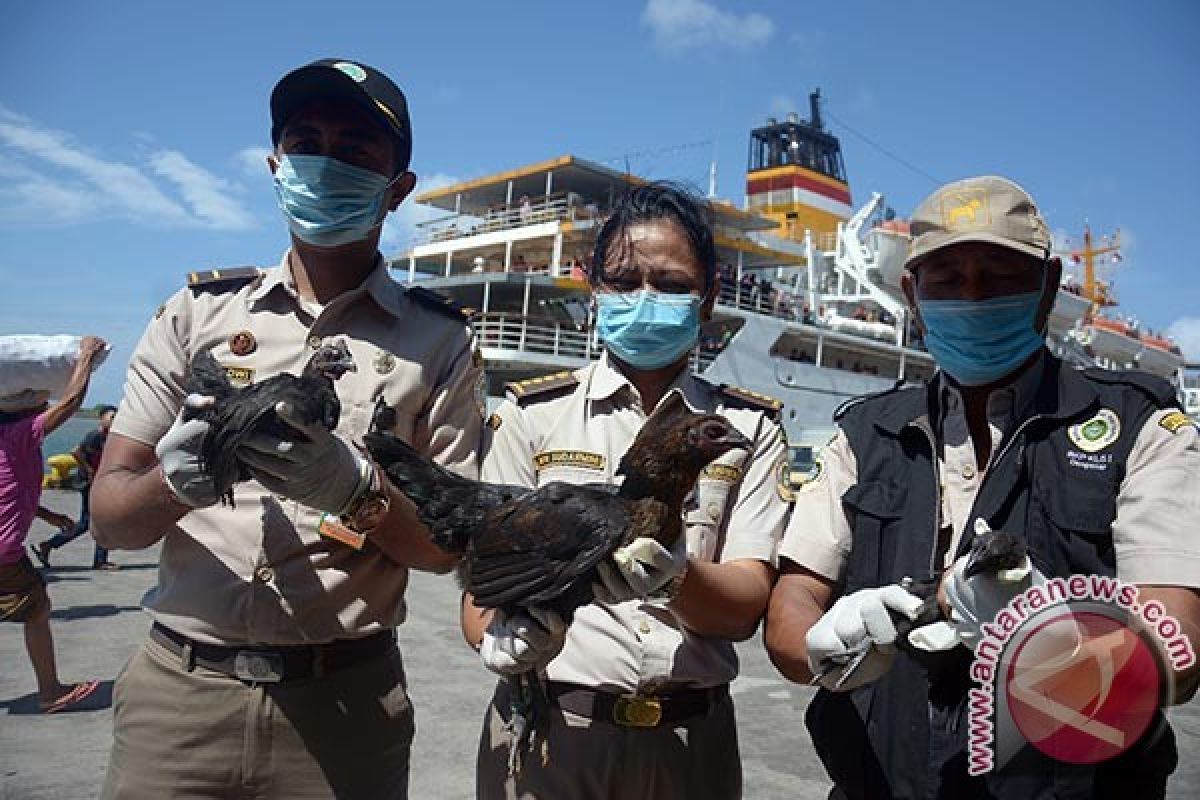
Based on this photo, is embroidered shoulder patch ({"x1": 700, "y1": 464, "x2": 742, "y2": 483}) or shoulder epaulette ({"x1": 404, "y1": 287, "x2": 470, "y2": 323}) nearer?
embroidered shoulder patch ({"x1": 700, "y1": 464, "x2": 742, "y2": 483})

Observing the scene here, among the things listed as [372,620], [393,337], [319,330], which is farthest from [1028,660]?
[319,330]

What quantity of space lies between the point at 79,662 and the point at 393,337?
6352 millimetres

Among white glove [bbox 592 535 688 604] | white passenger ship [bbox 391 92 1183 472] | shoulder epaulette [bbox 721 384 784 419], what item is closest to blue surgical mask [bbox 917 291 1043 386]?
shoulder epaulette [bbox 721 384 784 419]

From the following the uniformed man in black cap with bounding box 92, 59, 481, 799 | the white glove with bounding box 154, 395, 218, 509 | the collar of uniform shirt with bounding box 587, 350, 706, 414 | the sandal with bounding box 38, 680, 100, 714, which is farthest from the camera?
the sandal with bounding box 38, 680, 100, 714

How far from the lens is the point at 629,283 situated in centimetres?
288

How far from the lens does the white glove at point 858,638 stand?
1930 mm

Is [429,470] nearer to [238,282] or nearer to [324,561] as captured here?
[324,561]

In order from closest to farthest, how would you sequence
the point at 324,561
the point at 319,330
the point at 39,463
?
the point at 324,561 → the point at 319,330 → the point at 39,463

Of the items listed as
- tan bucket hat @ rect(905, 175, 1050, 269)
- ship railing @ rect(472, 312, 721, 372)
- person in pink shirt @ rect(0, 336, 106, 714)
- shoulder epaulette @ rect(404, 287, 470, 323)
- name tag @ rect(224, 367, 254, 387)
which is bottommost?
person in pink shirt @ rect(0, 336, 106, 714)

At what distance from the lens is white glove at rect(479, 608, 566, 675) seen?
2.17m

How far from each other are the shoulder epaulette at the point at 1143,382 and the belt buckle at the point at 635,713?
1.64 meters

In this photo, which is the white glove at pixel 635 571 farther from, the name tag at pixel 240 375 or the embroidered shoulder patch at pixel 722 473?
the name tag at pixel 240 375

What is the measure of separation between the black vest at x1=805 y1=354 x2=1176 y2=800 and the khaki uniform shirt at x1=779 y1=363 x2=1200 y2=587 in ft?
0.12
